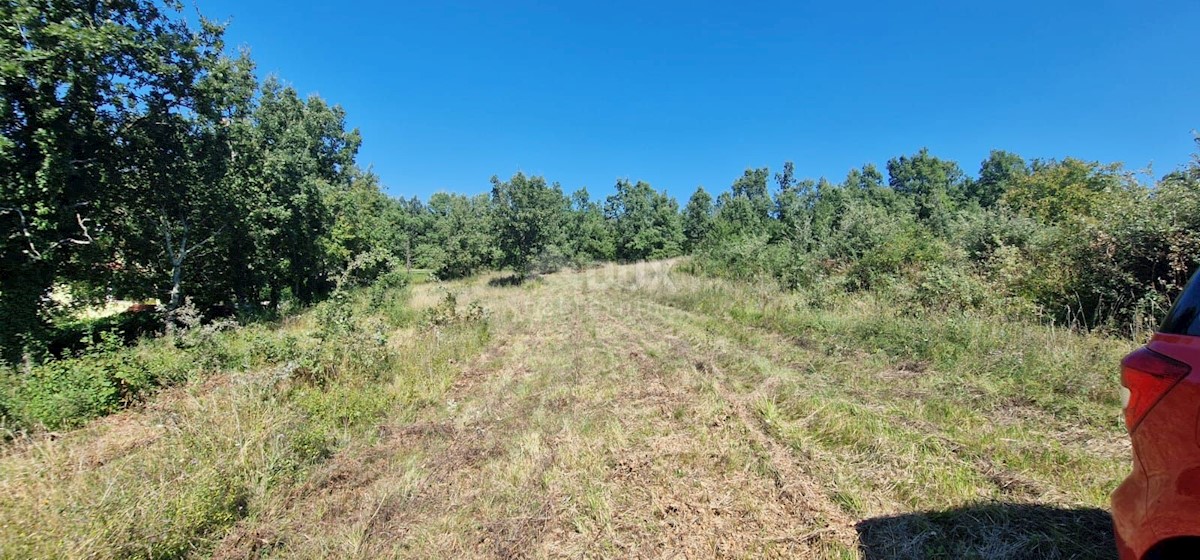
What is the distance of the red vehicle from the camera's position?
136 centimetres

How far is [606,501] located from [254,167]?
18.2 metres

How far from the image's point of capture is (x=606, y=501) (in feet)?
10.6

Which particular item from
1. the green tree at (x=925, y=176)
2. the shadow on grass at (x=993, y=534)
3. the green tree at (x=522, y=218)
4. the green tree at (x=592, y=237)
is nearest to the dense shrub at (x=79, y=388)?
the shadow on grass at (x=993, y=534)

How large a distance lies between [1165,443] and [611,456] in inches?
130

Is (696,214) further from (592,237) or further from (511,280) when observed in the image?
(511,280)

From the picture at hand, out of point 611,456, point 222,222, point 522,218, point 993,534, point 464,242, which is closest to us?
point 993,534

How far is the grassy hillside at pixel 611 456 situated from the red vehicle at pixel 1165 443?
4.10 feet

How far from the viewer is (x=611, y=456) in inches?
154

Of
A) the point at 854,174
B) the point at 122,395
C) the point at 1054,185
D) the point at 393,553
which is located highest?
the point at 854,174

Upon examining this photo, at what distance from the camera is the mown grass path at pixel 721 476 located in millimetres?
2756

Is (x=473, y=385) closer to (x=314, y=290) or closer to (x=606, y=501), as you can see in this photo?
(x=606, y=501)

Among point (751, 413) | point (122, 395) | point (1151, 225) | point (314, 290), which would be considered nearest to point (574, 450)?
point (751, 413)

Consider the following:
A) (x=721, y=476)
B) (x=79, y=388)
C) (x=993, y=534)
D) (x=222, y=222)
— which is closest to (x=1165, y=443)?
(x=993, y=534)

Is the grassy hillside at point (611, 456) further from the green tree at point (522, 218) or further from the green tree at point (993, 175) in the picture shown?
the green tree at point (993, 175)
